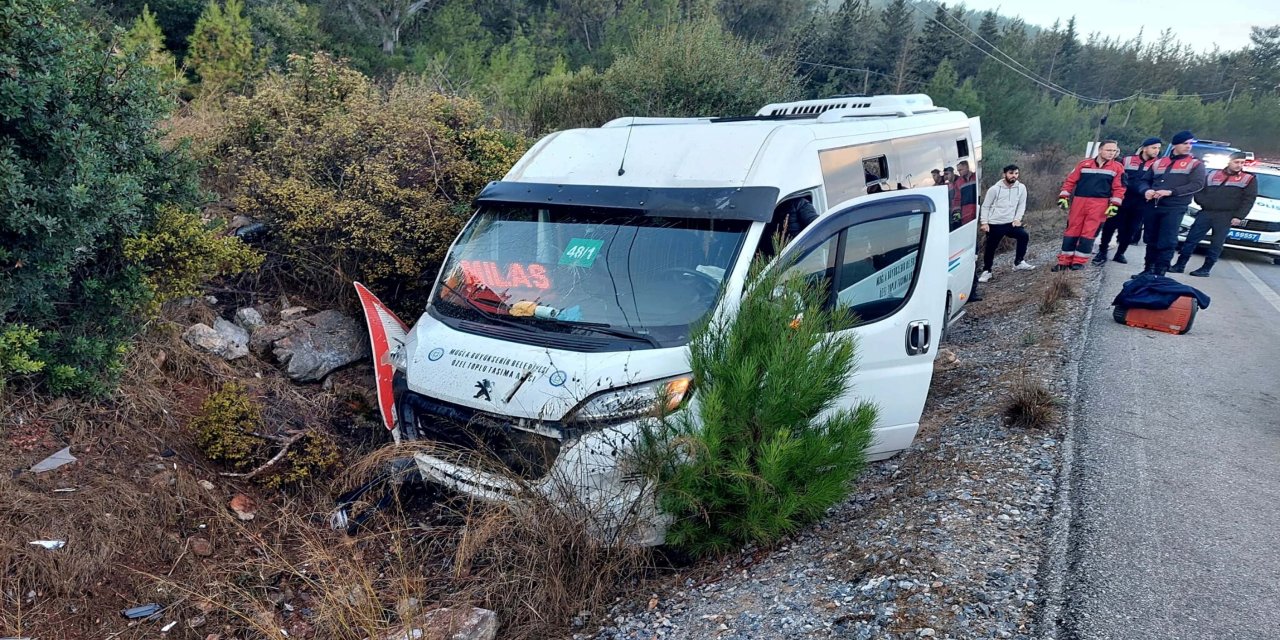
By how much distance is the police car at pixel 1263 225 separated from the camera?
12391mm

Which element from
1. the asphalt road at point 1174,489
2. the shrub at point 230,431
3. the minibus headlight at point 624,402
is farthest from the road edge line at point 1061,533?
the shrub at point 230,431

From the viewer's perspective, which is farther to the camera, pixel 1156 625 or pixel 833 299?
pixel 833 299

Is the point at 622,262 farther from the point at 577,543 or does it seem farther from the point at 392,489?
the point at 392,489

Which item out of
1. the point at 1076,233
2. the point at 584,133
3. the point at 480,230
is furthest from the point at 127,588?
the point at 1076,233

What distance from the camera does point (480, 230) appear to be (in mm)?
4914

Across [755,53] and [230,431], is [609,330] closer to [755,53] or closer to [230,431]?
[230,431]

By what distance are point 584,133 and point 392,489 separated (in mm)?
2772

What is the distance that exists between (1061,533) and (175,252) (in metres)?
5.76

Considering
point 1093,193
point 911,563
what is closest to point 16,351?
point 911,563

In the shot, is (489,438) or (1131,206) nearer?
(489,438)

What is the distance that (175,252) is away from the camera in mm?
5031

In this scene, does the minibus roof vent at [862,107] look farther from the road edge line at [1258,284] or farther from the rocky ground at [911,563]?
the road edge line at [1258,284]

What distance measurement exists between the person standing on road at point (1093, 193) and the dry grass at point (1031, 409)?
5.41m

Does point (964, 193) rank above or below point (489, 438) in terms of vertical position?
above
